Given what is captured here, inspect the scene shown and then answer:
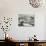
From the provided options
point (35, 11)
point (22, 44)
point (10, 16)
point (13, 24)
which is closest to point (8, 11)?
point (10, 16)

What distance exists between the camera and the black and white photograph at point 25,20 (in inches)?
168

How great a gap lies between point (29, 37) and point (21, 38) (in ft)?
0.90

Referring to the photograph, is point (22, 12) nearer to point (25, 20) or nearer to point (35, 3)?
point (25, 20)

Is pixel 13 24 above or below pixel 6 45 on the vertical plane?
above

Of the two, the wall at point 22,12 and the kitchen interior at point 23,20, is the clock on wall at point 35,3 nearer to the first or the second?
the kitchen interior at point 23,20

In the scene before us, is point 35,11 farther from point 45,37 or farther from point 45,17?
point 45,37

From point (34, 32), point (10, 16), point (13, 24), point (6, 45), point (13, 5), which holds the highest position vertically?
point (13, 5)

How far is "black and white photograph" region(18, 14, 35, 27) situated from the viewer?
14.0 ft

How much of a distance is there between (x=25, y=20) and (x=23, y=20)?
0.23 ft

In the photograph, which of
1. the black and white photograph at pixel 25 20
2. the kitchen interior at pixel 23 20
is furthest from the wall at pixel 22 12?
the black and white photograph at pixel 25 20

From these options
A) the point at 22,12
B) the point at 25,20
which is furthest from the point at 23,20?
the point at 22,12

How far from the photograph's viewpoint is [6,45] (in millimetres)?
3801

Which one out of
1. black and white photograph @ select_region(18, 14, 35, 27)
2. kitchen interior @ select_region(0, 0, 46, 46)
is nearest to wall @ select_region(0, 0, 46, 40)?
kitchen interior @ select_region(0, 0, 46, 46)

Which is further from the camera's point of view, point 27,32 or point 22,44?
point 27,32
